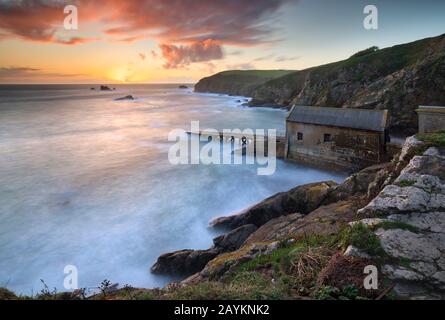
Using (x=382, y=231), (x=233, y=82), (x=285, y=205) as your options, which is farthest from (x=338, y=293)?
(x=233, y=82)

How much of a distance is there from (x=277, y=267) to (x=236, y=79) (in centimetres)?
15627

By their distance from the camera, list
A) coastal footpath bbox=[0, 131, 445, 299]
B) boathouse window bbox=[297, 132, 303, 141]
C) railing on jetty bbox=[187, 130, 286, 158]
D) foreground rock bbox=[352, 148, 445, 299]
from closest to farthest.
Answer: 1. coastal footpath bbox=[0, 131, 445, 299]
2. foreground rock bbox=[352, 148, 445, 299]
3. boathouse window bbox=[297, 132, 303, 141]
4. railing on jetty bbox=[187, 130, 286, 158]

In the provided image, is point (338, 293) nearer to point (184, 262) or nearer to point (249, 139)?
point (184, 262)

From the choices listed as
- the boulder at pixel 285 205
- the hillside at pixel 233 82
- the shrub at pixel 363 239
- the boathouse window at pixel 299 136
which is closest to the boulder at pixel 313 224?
the shrub at pixel 363 239

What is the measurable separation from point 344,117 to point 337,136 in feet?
5.27

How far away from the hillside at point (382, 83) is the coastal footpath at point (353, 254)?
28135 millimetres

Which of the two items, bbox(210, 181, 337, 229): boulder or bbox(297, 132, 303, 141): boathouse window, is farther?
bbox(297, 132, 303, 141): boathouse window

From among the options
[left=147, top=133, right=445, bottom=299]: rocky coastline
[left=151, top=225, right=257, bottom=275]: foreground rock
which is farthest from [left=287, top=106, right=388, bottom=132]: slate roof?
[left=151, top=225, right=257, bottom=275]: foreground rock

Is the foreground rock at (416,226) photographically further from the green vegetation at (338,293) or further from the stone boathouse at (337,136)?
the stone boathouse at (337,136)

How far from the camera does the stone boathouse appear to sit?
21438 millimetres

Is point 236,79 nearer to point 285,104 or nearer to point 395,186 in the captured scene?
point 285,104

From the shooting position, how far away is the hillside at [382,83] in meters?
35.0

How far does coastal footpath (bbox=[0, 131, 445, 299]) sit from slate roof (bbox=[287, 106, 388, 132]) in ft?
34.0

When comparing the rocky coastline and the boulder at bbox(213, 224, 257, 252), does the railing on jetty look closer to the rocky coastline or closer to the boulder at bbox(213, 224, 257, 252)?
the rocky coastline
